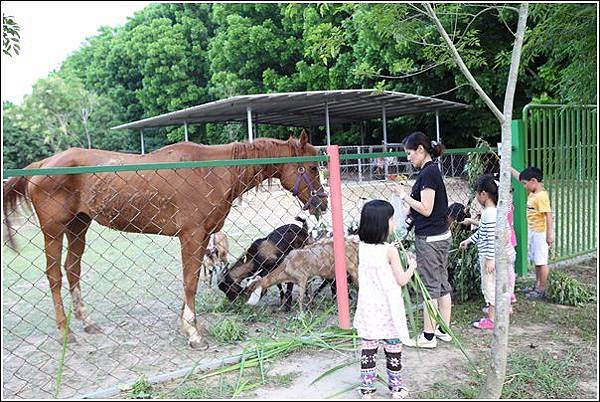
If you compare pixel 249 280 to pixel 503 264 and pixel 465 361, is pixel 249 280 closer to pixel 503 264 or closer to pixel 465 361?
pixel 465 361

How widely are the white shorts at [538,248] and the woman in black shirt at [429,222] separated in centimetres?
160

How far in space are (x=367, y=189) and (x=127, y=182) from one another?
2.57 metres

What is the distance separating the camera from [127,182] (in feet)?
14.9

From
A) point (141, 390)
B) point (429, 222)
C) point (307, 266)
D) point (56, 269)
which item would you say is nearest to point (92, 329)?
point (56, 269)

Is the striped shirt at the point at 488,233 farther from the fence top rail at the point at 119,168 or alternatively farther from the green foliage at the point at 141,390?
the green foliage at the point at 141,390

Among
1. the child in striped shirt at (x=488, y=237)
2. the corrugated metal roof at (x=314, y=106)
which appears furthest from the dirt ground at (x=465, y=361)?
the corrugated metal roof at (x=314, y=106)

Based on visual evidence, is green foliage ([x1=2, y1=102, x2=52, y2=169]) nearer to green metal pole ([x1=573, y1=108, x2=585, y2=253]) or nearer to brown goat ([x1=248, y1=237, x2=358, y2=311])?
brown goat ([x1=248, y1=237, x2=358, y2=311])

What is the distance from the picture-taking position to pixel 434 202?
3.86 meters

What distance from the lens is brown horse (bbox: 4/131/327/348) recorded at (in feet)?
14.7

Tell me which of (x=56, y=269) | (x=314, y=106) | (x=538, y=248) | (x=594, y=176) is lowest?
(x=538, y=248)

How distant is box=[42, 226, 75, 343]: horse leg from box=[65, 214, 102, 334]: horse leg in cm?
26

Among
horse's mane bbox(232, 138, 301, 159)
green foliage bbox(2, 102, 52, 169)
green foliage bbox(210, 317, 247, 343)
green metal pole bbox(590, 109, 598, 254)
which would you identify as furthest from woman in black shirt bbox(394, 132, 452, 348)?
green foliage bbox(2, 102, 52, 169)

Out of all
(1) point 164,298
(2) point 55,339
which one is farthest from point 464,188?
(2) point 55,339

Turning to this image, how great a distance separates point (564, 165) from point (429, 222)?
287 cm
